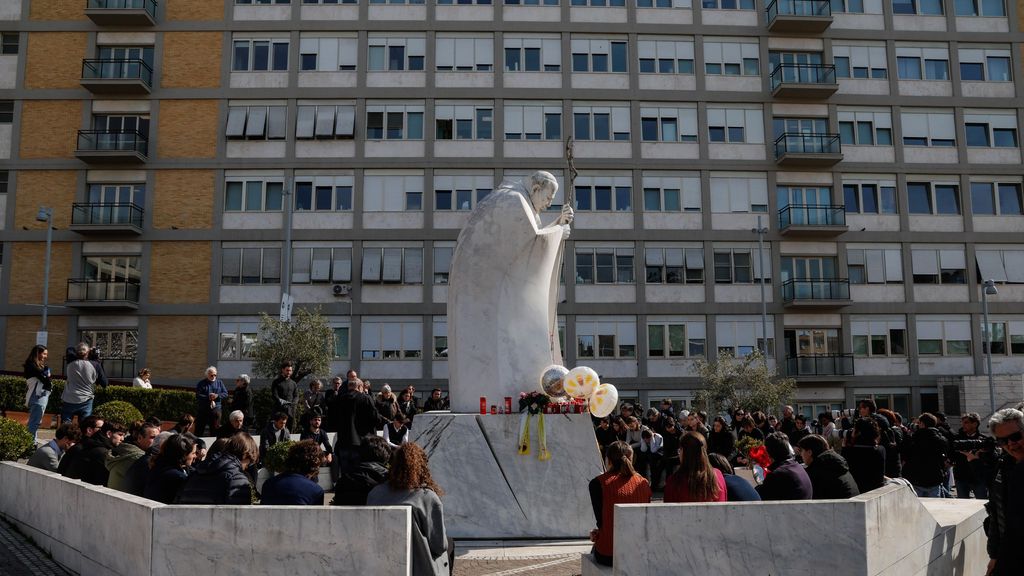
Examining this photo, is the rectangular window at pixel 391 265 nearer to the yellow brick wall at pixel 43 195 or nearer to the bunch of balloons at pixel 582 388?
the yellow brick wall at pixel 43 195

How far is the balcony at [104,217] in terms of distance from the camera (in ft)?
→ 119

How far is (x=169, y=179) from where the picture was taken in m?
37.2

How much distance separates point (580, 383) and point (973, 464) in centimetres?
644

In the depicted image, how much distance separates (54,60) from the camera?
124 feet

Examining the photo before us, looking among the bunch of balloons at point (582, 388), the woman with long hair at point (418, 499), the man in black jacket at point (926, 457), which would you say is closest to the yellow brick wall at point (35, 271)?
the bunch of balloons at point (582, 388)

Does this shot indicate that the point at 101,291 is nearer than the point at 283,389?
No

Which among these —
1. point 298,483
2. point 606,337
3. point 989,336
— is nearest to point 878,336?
point 989,336

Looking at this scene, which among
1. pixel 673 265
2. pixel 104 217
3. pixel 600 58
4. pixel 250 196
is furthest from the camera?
pixel 600 58

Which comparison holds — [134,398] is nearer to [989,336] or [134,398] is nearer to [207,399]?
[207,399]

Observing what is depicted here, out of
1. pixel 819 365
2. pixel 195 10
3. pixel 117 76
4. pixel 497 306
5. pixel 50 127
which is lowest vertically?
pixel 819 365

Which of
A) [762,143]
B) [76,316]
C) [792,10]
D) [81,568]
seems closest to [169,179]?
[76,316]

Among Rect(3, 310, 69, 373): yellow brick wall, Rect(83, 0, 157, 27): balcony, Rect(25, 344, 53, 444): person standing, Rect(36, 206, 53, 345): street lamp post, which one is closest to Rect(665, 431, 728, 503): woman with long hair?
Rect(25, 344, 53, 444): person standing

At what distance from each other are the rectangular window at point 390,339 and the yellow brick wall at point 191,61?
13.3 meters

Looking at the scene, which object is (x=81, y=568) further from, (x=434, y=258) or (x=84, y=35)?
(x=84, y=35)
